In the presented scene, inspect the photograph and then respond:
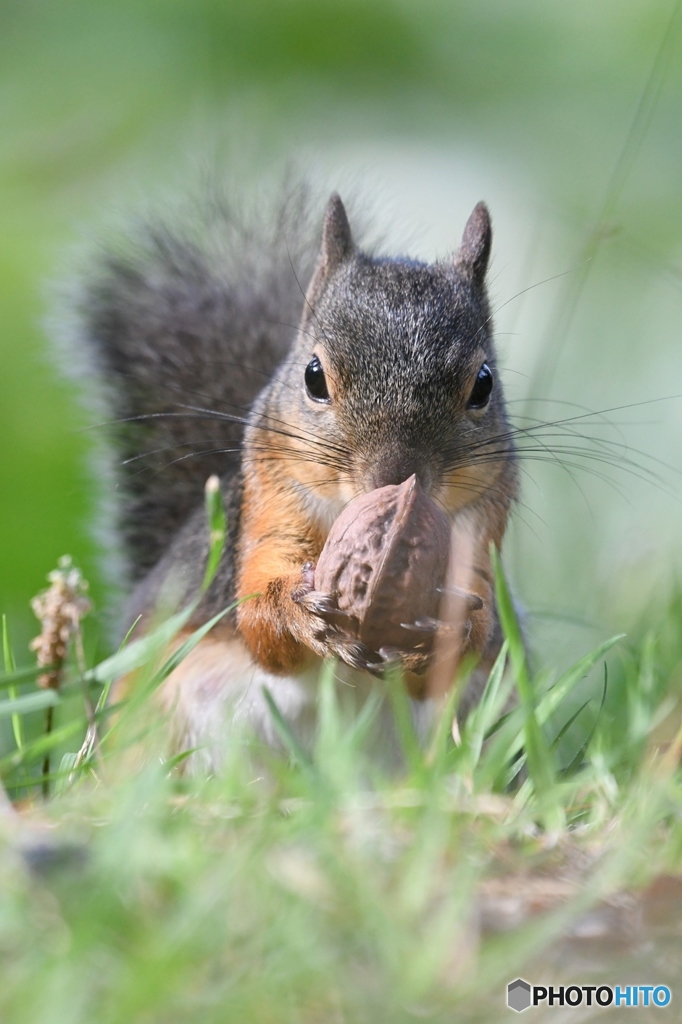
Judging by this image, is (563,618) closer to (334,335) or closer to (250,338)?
(334,335)

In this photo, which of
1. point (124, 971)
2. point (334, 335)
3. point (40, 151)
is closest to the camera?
point (124, 971)

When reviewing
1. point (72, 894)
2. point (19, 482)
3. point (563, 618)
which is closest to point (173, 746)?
point (563, 618)

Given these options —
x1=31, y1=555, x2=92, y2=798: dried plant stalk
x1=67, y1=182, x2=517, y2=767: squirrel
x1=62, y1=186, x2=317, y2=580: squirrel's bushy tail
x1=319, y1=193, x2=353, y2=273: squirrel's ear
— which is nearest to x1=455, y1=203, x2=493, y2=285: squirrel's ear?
x1=67, y1=182, x2=517, y2=767: squirrel

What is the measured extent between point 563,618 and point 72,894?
1.13 metres

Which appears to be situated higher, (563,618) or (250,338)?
(250,338)

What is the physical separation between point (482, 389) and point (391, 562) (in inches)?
18.4

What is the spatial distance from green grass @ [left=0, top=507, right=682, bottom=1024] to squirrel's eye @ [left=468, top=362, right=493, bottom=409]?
21.8 inches

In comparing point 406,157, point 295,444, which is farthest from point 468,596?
point 406,157

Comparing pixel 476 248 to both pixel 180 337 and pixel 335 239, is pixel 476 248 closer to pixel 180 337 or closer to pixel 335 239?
pixel 335 239

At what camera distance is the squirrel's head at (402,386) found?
152 cm

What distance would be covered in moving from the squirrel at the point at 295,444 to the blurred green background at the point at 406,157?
367 mm

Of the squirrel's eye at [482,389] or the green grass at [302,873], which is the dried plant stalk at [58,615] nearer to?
the green grass at [302,873]

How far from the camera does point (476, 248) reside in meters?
1.90

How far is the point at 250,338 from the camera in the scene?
2.36m
